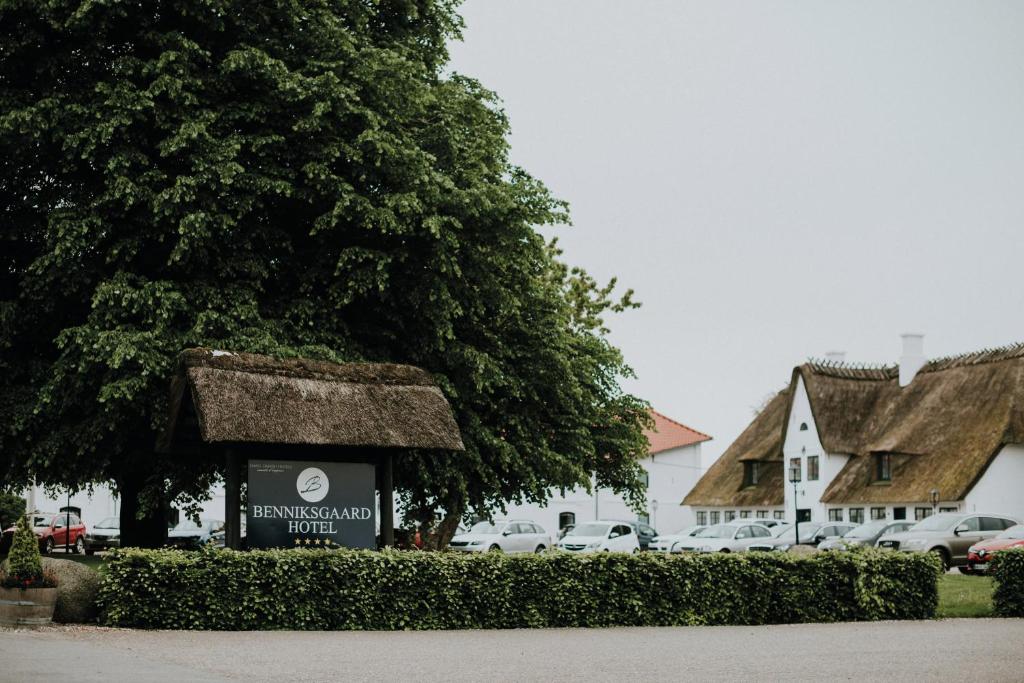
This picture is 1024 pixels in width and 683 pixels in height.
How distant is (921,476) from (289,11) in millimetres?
38668

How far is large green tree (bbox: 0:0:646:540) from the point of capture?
22.3m

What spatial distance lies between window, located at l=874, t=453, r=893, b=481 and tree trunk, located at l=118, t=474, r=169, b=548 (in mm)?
39220

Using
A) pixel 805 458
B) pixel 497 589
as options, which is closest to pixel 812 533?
pixel 805 458

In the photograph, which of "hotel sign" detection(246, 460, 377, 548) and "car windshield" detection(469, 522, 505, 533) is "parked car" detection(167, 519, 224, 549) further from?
"hotel sign" detection(246, 460, 377, 548)

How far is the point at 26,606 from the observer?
54.4 ft

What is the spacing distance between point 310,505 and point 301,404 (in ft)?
5.25

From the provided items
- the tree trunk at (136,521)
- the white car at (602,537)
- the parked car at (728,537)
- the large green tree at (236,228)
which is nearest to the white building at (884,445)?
the parked car at (728,537)

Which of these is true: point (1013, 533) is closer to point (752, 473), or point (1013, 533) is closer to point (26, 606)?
point (26, 606)

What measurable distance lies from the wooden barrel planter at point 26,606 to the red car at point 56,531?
3479 cm

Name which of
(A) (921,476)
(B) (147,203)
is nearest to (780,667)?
(B) (147,203)

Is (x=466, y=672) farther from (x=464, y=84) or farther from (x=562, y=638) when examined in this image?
(x=464, y=84)

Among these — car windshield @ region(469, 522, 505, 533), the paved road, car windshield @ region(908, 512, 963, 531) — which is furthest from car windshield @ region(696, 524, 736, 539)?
the paved road

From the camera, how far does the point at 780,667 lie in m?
13.6

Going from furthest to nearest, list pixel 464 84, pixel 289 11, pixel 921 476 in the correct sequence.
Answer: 1. pixel 921 476
2. pixel 464 84
3. pixel 289 11
